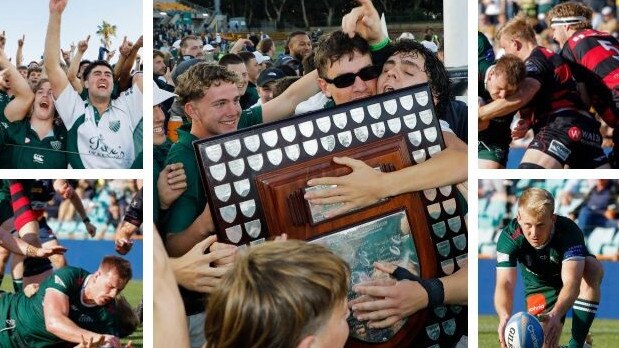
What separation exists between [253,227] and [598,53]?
4.94 ft

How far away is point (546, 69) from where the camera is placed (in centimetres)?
358

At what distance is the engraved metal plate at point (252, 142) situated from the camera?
355 centimetres

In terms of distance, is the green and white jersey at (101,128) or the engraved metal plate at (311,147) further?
the green and white jersey at (101,128)

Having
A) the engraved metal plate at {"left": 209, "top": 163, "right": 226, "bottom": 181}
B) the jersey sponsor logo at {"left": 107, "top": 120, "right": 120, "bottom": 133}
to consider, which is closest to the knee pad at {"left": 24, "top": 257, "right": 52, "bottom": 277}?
the jersey sponsor logo at {"left": 107, "top": 120, "right": 120, "bottom": 133}

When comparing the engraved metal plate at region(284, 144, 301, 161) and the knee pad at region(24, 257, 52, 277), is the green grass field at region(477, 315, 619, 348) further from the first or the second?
the knee pad at region(24, 257, 52, 277)

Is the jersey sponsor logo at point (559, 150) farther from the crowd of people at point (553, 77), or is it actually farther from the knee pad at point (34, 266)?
the knee pad at point (34, 266)

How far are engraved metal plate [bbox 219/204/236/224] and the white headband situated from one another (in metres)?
1.44

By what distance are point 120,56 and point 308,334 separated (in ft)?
8.10

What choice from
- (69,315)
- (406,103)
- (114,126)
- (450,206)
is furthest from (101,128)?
(450,206)

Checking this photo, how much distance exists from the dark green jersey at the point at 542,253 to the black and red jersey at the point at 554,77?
46 centimetres

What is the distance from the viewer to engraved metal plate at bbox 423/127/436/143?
3.64 metres

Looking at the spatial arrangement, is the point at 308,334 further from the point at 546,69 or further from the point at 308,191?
the point at 546,69

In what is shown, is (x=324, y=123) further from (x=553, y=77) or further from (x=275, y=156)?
(x=553, y=77)

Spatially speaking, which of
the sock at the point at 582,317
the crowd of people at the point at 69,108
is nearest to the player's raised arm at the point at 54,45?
the crowd of people at the point at 69,108
